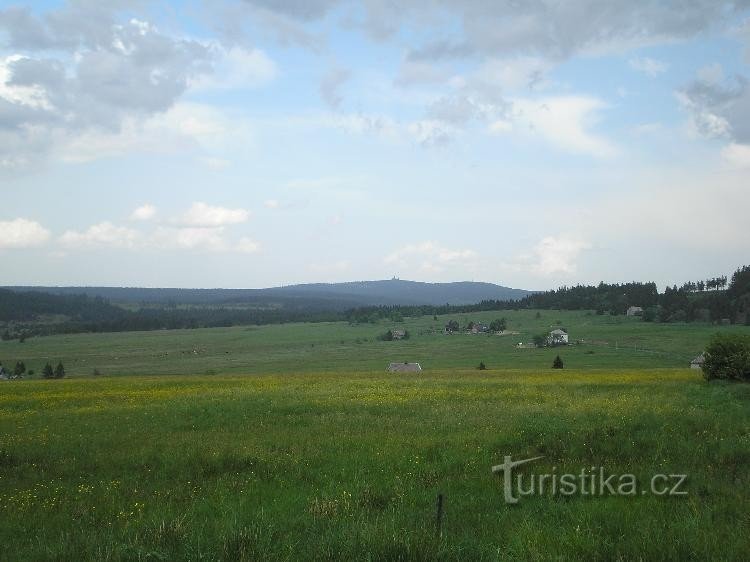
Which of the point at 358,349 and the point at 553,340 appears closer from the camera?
the point at 553,340

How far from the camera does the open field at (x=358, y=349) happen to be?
101575 mm

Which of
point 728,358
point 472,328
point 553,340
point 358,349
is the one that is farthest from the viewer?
point 472,328

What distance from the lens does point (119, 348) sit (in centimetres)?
15788

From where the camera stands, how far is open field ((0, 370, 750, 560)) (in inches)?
290

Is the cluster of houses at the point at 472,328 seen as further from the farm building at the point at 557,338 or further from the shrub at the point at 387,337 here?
the farm building at the point at 557,338

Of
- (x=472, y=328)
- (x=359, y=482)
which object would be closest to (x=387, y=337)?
(x=472, y=328)

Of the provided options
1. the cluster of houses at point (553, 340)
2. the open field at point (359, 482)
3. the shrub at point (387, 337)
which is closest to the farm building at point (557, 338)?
the cluster of houses at point (553, 340)

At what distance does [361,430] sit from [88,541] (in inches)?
406

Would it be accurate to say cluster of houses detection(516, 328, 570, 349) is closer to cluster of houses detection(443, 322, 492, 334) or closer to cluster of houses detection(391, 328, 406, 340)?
cluster of houses detection(443, 322, 492, 334)

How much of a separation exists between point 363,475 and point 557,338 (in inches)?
5186

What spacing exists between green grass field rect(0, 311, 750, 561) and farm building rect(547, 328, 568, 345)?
108m

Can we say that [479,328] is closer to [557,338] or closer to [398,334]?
[398,334]

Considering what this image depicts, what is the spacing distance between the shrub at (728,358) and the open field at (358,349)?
4972 cm

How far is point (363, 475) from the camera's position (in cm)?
1180
